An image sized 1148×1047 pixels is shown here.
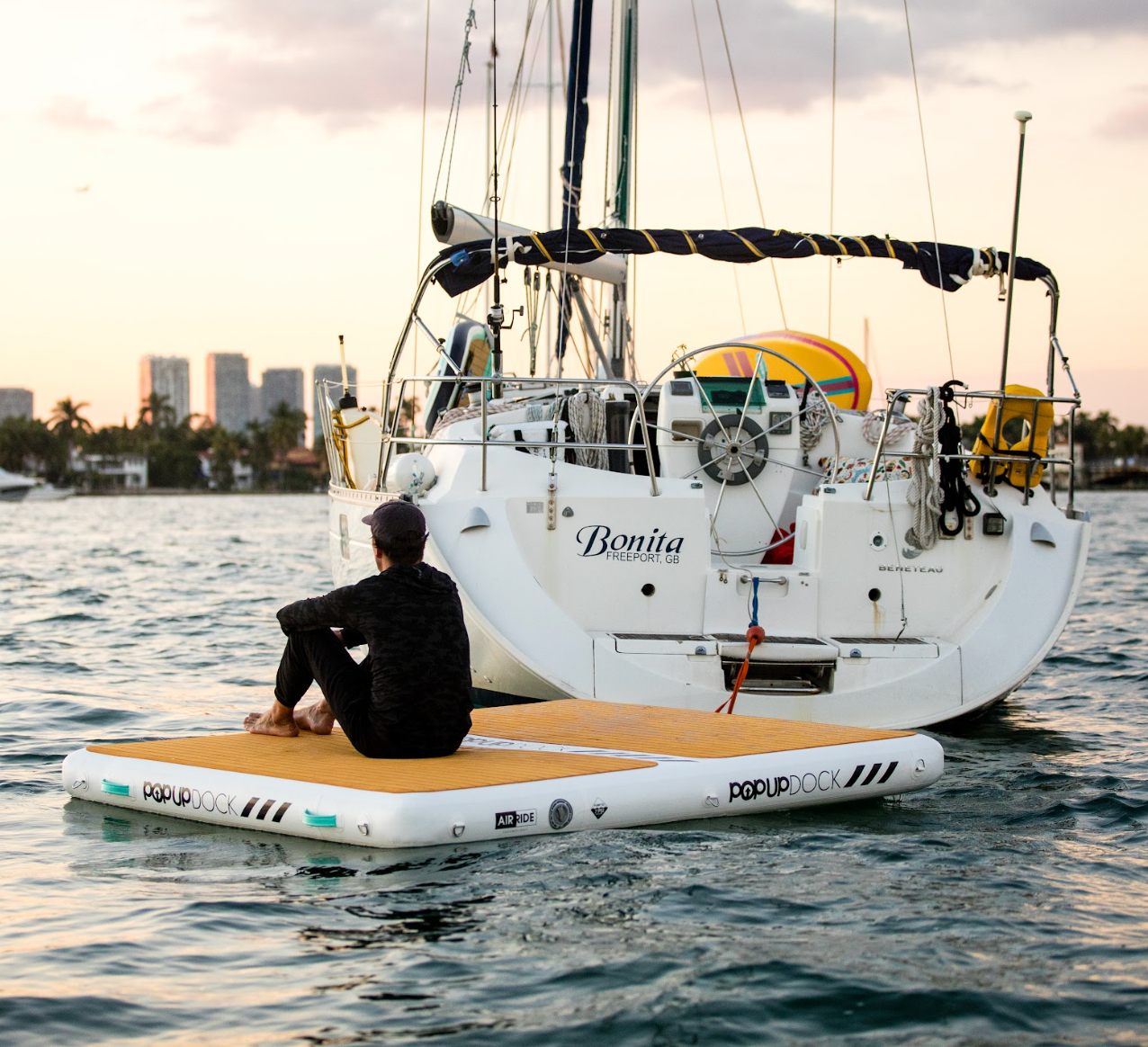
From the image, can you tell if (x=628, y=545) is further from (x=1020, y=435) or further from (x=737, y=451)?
(x=1020, y=435)

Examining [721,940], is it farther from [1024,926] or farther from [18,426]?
[18,426]

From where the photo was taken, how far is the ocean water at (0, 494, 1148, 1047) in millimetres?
3664

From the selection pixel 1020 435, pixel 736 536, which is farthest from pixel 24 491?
pixel 1020 435

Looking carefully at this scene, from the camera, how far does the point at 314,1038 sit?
3.56 m

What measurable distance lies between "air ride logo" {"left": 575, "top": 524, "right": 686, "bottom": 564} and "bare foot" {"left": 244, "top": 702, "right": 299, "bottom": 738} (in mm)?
2226

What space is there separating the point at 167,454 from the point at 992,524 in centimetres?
11216

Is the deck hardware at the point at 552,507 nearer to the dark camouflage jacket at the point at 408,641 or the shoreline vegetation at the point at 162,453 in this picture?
the dark camouflage jacket at the point at 408,641

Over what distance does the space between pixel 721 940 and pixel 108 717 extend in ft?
19.0

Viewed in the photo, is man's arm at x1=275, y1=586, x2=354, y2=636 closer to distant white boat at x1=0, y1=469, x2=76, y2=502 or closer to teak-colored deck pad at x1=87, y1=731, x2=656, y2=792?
teak-colored deck pad at x1=87, y1=731, x2=656, y2=792

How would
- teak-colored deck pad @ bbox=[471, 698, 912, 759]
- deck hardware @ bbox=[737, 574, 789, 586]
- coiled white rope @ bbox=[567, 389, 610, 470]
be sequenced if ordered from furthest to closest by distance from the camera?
coiled white rope @ bbox=[567, 389, 610, 470], deck hardware @ bbox=[737, 574, 789, 586], teak-colored deck pad @ bbox=[471, 698, 912, 759]

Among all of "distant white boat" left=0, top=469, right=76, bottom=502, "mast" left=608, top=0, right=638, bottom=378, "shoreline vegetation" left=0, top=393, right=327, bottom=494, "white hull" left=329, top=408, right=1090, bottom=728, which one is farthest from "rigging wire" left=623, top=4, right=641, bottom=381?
"shoreline vegetation" left=0, top=393, right=327, bottom=494

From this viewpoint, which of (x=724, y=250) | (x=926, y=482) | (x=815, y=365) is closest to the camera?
(x=926, y=482)

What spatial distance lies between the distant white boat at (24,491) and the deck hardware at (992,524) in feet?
277

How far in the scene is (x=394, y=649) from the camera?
5.58 meters
